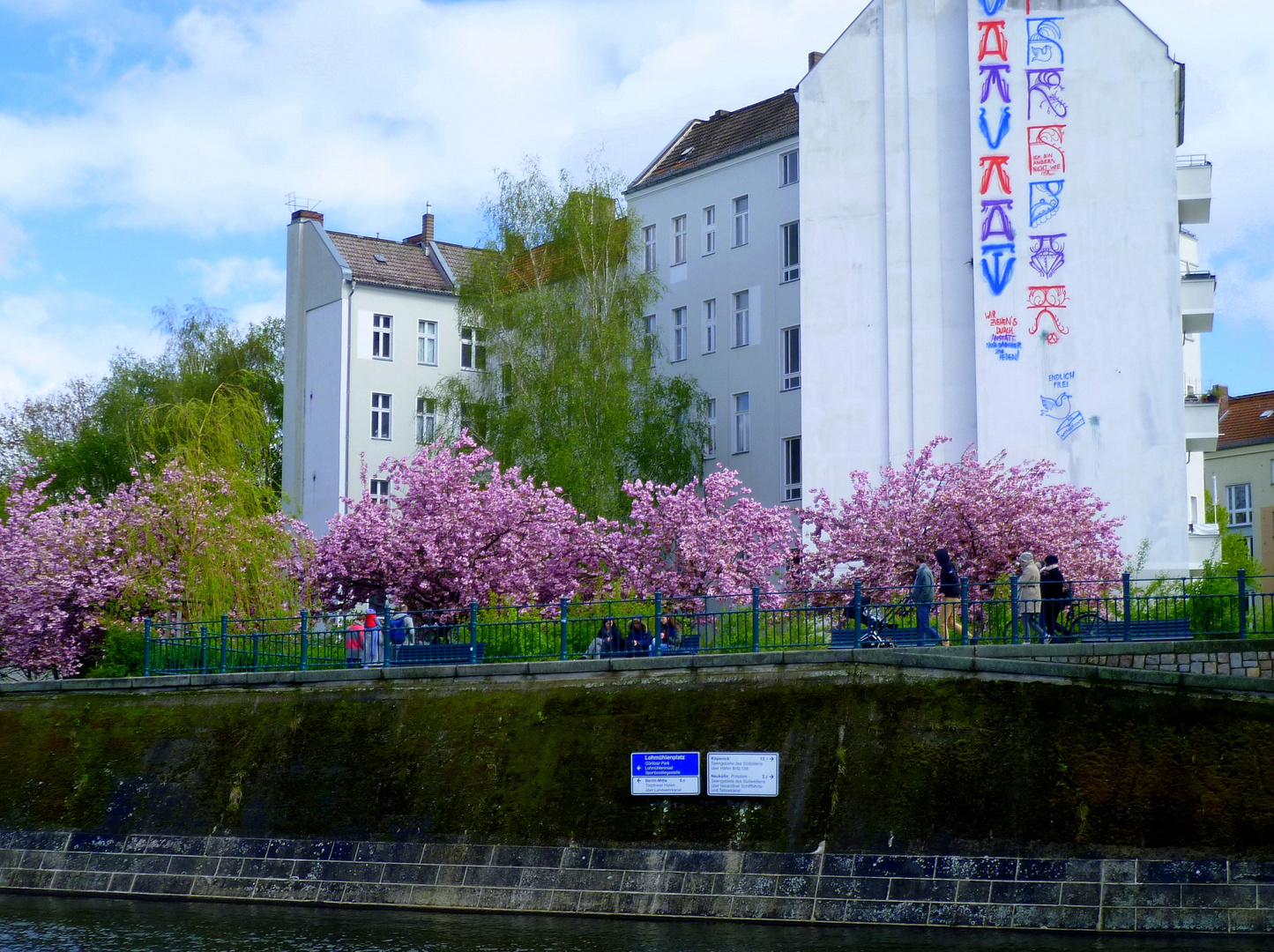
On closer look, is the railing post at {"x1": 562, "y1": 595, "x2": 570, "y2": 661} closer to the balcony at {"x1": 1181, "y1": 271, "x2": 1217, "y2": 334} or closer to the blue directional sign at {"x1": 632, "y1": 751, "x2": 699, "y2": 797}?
the blue directional sign at {"x1": 632, "y1": 751, "x2": 699, "y2": 797}

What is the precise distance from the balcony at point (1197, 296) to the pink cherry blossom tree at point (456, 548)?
56.1ft

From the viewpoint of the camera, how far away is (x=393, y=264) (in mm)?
58719

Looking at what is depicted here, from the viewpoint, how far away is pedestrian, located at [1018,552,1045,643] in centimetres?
2305

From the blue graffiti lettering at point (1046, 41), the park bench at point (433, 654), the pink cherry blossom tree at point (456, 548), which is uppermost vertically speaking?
the blue graffiti lettering at point (1046, 41)

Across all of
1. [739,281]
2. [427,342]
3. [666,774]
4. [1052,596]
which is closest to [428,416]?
[427,342]

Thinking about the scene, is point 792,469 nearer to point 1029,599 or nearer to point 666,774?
point 1029,599

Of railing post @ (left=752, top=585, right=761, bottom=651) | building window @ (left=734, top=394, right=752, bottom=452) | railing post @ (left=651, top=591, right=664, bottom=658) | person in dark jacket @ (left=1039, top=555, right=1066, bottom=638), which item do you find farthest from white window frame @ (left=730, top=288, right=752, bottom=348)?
railing post @ (left=752, top=585, right=761, bottom=651)

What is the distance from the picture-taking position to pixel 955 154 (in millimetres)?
41938

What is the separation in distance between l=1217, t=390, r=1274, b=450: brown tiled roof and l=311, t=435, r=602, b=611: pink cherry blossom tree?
5026cm

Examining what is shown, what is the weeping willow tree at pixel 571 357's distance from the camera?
4381 cm

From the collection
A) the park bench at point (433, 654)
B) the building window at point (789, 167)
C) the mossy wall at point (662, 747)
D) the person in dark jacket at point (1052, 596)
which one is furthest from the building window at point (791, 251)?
the mossy wall at point (662, 747)

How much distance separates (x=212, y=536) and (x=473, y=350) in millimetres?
18561

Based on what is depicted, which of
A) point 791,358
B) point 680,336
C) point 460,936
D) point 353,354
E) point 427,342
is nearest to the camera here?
point 460,936

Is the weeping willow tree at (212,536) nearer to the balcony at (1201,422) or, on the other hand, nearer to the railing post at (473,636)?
the railing post at (473,636)
